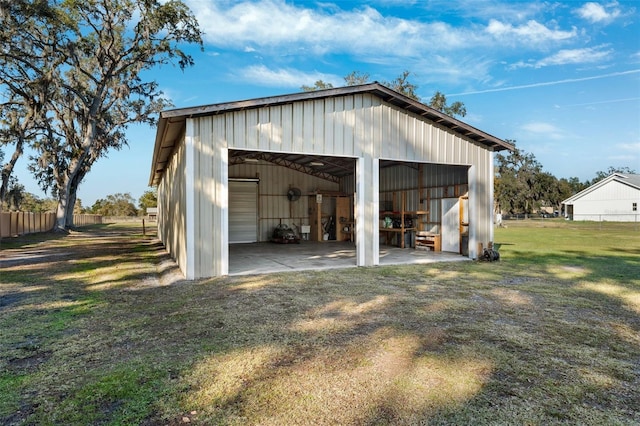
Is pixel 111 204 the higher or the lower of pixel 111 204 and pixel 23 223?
the higher

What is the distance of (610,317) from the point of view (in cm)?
463

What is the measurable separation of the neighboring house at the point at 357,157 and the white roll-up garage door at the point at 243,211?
397cm

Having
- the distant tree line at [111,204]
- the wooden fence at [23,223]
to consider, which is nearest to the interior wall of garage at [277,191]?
the wooden fence at [23,223]

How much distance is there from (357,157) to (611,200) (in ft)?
123

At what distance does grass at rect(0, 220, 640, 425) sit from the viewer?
7.96ft

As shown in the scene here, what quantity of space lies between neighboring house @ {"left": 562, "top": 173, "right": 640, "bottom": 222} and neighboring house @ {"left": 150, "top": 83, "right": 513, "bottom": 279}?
1058 inches

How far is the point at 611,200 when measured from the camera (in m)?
34.8

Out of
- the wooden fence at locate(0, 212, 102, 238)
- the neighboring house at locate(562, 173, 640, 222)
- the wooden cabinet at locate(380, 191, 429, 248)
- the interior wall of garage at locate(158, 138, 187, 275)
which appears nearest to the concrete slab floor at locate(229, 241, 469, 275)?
the interior wall of garage at locate(158, 138, 187, 275)

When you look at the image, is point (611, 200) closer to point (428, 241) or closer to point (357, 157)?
point (428, 241)

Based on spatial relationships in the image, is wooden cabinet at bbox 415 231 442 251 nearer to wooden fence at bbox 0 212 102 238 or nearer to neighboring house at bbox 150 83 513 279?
neighboring house at bbox 150 83 513 279

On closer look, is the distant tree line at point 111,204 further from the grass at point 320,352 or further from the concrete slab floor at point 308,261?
the grass at point 320,352

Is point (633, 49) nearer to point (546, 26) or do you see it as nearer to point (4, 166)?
point (546, 26)

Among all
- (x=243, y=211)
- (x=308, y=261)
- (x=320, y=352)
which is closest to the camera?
(x=320, y=352)

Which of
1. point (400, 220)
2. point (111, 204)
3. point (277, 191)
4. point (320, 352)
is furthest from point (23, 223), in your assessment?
point (111, 204)
